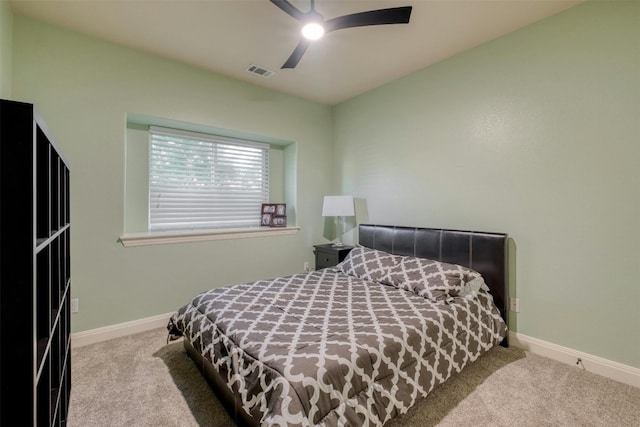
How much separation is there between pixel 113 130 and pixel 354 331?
262 centimetres

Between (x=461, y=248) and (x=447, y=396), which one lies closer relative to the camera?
(x=447, y=396)

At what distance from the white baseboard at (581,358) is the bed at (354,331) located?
26cm

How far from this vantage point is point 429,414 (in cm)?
162

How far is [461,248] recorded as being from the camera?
8.43 ft

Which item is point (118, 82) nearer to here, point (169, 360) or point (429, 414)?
point (169, 360)

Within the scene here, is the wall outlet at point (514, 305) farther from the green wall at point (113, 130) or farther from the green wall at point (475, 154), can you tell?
the green wall at point (113, 130)

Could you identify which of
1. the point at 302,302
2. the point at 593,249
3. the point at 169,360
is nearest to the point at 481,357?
the point at 593,249

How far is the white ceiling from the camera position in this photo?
6.77ft

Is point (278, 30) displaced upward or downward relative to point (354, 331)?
upward

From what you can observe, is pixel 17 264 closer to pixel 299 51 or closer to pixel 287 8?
pixel 287 8

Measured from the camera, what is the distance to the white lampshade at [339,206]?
3494 mm

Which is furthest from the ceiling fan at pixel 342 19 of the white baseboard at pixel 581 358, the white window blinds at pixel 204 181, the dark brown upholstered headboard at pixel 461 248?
the white baseboard at pixel 581 358

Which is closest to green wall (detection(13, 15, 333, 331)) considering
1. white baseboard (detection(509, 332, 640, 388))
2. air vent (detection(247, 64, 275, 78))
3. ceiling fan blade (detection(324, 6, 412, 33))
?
air vent (detection(247, 64, 275, 78))

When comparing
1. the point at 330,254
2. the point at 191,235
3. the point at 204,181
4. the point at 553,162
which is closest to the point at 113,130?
the point at 204,181
